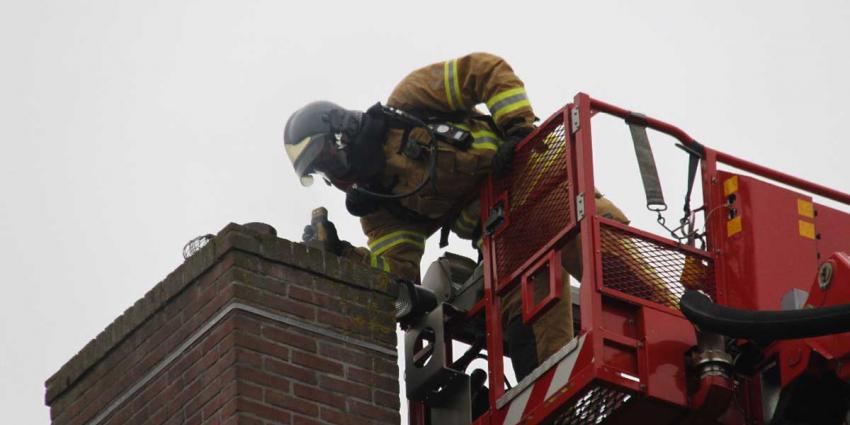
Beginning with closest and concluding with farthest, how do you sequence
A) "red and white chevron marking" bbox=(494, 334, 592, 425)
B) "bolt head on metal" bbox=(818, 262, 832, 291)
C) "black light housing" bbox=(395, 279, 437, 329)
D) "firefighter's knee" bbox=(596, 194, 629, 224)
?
"bolt head on metal" bbox=(818, 262, 832, 291), "red and white chevron marking" bbox=(494, 334, 592, 425), "black light housing" bbox=(395, 279, 437, 329), "firefighter's knee" bbox=(596, 194, 629, 224)

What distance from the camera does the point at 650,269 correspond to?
8.61 m

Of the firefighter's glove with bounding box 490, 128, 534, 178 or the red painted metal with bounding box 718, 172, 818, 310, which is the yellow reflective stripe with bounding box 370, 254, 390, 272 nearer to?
the firefighter's glove with bounding box 490, 128, 534, 178

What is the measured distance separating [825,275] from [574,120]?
4.75 feet

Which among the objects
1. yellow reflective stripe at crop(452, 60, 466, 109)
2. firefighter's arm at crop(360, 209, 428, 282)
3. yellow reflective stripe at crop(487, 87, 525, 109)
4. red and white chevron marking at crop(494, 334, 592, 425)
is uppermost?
yellow reflective stripe at crop(452, 60, 466, 109)


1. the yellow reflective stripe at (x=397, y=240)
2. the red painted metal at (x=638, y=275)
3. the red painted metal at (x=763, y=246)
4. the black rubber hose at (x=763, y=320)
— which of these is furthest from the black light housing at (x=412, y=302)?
the black rubber hose at (x=763, y=320)

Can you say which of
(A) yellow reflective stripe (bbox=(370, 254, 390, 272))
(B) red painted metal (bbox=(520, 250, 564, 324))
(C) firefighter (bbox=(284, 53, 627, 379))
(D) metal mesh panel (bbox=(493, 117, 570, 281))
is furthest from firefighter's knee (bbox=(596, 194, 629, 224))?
(A) yellow reflective stripe (bbox=(370, 254, 390, 272))

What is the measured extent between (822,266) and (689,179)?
1.09 metres

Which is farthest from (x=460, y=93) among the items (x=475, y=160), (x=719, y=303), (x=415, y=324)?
(x=719, y=303)

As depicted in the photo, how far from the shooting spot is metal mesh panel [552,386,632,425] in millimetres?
8211

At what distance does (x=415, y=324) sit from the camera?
9594 millimetres

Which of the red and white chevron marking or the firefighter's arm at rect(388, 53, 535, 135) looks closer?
the red and white chevron marking

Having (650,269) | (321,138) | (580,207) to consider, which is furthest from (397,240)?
(650,269)

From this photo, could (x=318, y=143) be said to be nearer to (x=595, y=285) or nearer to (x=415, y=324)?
(x=415, y=324)

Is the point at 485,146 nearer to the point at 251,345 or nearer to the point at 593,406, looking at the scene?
the point at 593,406
